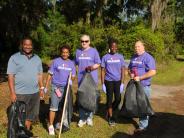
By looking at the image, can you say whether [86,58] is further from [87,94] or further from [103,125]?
[103,125]

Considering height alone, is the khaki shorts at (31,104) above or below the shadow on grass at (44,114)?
above

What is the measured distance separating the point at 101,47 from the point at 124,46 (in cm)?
147

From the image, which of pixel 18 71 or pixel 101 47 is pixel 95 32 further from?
pixel 18 71

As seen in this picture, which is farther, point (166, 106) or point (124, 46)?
point (124, 46)

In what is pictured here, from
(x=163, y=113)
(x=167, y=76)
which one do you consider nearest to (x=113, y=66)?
(x=163, y=113)

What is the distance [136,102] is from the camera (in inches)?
368

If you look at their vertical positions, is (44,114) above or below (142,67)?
below

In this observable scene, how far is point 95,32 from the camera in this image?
2530cm

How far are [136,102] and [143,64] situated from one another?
0.82 metres

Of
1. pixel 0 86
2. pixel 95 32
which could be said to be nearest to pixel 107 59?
pixel 0 86

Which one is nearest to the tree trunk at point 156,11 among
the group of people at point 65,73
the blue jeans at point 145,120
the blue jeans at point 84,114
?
the group of people at point 65,73

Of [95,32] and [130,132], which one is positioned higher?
[95,32]

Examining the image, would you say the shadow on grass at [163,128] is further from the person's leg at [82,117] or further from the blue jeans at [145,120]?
the person's leg at [82,117]

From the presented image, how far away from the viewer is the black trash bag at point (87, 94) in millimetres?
9258
